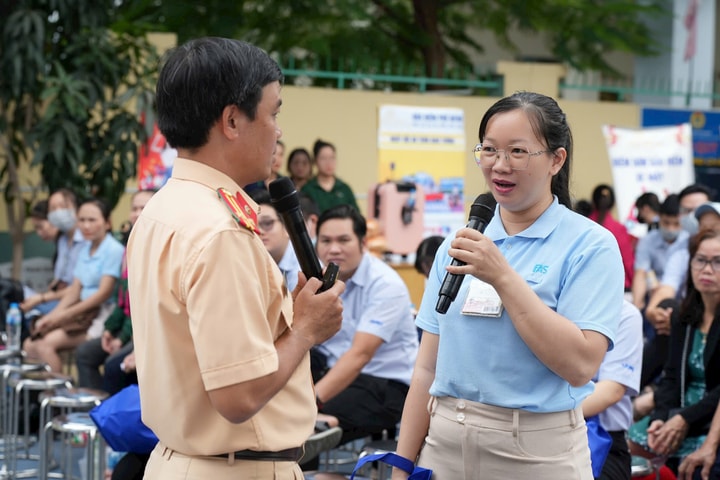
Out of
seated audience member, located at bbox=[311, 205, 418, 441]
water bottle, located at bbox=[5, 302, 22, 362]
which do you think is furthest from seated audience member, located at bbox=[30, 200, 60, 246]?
seated audience member, located at bbox=[311, 205, 418, 441]

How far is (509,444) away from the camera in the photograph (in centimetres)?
224

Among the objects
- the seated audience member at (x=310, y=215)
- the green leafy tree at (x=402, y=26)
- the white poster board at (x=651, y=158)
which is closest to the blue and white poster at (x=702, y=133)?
the green leafy tree at (x=402, y=26)

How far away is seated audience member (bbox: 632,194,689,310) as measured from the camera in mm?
7496

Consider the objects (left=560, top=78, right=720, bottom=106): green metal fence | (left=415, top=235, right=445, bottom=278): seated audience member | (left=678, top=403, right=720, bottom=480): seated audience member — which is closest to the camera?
(left=678, top=403, right=720, bottom=480): seated audience member

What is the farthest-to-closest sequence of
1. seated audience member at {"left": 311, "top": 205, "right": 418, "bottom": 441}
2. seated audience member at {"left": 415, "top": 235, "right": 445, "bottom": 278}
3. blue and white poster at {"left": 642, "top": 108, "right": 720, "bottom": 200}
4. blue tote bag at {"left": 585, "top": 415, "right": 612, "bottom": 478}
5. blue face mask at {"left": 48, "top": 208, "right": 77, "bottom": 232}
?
blue and white poster at {"left": 642, "top": 108, "right": 720, "bottom": 200} < blue face mask at {"left": 48, "top": 208, "right": 77, "bottom": 232} < seated audience member at {"left": 415, "top": 235, "right": 445, "bottom": 278} < seated audience member at {"left": 311, "top": 205, "right": 418, "bottom": 441} < blue tote bag at {"left": 585, "top": 415, "right": 612, "bottom": 478}

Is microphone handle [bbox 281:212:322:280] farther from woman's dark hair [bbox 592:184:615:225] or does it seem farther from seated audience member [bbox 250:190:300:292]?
woman's dark hair [bbox 592:184:615:225]

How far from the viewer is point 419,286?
836cm

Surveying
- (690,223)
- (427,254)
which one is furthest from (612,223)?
(427,254)

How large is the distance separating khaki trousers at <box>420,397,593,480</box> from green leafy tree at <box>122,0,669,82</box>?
29.2 feet

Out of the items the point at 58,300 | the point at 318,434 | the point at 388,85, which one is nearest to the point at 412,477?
the point at 318,434

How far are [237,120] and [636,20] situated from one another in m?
12.9

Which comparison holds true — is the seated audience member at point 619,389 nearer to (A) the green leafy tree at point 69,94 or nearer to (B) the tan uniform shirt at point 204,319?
(B) the tan uniform shirt at point 204,319

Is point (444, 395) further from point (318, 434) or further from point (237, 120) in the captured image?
point (318, 434)

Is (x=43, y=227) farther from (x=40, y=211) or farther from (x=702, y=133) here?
(x=702, y=133)
